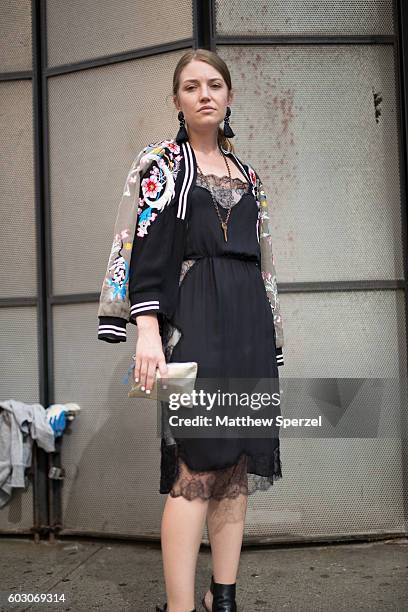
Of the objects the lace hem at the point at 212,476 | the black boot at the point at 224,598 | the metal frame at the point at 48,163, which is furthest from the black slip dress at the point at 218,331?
the metal frame at the point at 48,163

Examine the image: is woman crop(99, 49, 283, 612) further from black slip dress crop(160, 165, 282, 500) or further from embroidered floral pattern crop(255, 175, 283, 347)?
embroidered floral pattern crop(255, 175, 283, 347)

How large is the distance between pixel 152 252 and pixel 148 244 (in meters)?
0.03

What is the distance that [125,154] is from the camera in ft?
12.1

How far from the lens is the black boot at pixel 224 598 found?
7.22 feet

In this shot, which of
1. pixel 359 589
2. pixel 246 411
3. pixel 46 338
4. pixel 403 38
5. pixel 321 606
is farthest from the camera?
pixel 46 338

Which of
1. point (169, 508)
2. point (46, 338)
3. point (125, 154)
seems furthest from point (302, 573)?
point (125, 154)

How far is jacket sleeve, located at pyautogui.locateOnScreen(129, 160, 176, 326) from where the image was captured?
2141 mm

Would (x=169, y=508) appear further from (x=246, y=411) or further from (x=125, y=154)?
(x=125, y=154)

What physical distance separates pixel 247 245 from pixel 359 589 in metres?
1.50

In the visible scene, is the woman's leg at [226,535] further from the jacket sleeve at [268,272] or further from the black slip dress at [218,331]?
the jacket sleeve at [268,272]

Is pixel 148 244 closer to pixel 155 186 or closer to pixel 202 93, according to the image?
pixel 155 186

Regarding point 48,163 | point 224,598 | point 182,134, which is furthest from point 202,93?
point 48,163

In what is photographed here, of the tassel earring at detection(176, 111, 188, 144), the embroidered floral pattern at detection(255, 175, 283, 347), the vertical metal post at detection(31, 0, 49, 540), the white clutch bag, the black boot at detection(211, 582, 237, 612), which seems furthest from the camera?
the vertical metal post at detection(31, 0, 49, 540)

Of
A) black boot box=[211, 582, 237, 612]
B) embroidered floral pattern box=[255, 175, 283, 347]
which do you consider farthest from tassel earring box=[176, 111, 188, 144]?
black boot box=[211, 582, 237, 612]
